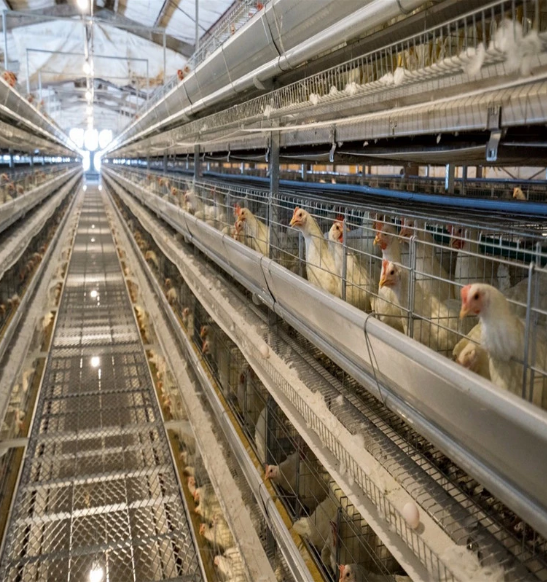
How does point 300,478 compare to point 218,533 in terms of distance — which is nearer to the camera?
point 300,478

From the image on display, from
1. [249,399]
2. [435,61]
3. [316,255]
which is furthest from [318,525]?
[435,61]

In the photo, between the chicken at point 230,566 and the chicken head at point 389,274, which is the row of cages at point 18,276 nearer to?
the chicken at point 230,566

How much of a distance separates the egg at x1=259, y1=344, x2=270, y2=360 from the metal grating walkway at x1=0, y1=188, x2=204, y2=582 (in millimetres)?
1059

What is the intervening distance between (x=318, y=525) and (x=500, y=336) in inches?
46.0

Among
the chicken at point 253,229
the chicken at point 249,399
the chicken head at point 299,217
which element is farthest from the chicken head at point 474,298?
the chicken at point 249,399

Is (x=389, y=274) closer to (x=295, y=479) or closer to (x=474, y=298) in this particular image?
(x=474, y=298)

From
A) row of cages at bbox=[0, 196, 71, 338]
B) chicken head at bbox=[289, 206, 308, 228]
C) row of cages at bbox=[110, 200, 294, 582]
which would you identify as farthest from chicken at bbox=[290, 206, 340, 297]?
row of cages at bbox=[0, 196, 71, 338]

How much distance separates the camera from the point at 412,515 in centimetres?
112

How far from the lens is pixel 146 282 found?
6492mm

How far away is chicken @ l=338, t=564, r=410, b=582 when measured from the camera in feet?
5.03


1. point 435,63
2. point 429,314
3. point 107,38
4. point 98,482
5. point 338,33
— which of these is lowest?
point 98,482

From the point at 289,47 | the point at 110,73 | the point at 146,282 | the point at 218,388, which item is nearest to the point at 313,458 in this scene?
the point at 218,388

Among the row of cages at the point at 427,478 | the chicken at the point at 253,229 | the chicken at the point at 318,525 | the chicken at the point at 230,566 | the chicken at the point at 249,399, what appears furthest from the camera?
the chicken at the point at 249,399

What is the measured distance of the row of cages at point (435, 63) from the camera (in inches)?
37.7
